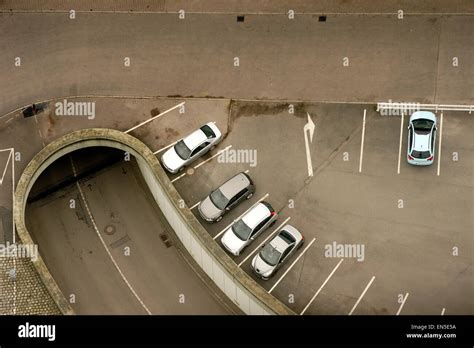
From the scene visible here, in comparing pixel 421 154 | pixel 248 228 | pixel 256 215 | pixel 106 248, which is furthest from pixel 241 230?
pixel 421 154

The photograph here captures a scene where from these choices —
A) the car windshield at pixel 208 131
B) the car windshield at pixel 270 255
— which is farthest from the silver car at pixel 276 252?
the car windshield at pixel 208 131

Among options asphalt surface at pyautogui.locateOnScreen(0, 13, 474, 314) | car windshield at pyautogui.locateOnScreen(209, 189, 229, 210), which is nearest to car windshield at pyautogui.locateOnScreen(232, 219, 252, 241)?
asphalt surface at pyautogui.locateOnScreen(0, 13, 474, 314)

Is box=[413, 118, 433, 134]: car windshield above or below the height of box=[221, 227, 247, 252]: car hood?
above

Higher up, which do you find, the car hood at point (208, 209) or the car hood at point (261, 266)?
the car hood at point (208, 209)

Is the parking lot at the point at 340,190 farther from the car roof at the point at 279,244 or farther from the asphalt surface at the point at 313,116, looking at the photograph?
the car roof at the point at 279,244

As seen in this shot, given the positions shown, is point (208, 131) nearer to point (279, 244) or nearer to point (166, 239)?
point (166, 239)

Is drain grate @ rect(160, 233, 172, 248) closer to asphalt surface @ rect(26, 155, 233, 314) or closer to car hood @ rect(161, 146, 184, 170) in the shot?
asphalt surface @ rect(26, 155, 233, 314)
